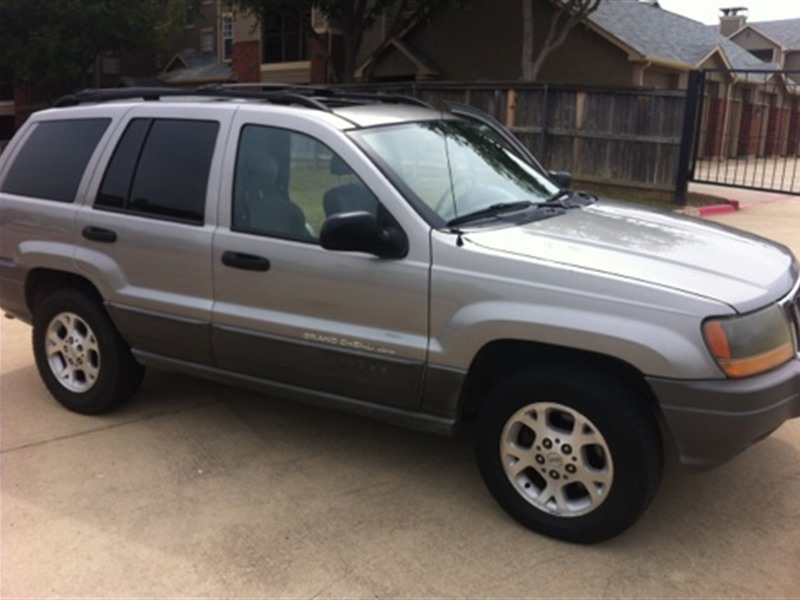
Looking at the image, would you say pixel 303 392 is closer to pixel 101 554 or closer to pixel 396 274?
pixel 396 274

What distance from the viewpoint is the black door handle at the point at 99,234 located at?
14.4 feet

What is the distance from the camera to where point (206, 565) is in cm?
323

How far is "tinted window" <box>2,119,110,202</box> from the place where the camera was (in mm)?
4645

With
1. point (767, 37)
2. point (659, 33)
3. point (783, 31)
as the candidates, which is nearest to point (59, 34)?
point (659, 33)

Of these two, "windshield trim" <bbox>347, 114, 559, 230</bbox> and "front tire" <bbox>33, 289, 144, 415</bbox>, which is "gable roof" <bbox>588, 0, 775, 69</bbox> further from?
"front tire" <bbox>33, 289, 144, 415</bbox>

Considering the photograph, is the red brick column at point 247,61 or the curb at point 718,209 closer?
the curb at point 718,209

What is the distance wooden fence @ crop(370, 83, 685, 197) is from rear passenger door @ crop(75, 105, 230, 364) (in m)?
10.6

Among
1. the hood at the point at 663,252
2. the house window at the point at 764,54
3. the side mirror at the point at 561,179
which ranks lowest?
the hood at the point at 663,252

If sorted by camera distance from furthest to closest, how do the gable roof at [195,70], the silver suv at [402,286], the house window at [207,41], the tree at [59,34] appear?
the house window at [207,41] → the gable roof at [195,70] → the tree at [59,34] → the silver suv at [402,286]

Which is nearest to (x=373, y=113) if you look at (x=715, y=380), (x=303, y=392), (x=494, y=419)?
(x=303, y=392)

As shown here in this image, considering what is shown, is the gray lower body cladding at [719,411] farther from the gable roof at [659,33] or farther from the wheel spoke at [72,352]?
the gable roof at [659,33]

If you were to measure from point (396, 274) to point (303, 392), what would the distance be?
86 cm

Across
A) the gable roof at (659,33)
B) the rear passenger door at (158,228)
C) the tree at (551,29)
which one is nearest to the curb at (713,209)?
the tree at (551,29)

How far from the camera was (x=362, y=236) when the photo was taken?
11.2 ft
